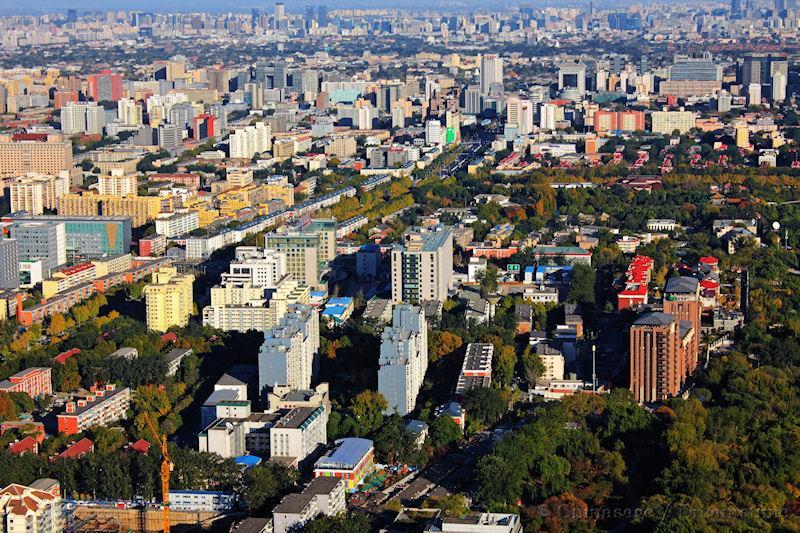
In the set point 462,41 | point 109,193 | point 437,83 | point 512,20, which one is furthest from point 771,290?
point 512,20

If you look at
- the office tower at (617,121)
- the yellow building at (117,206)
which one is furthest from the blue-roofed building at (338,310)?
the office tower at (617,121)

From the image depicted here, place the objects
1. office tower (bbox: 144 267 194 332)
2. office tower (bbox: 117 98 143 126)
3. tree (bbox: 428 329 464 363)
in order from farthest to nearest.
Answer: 1. office tower (bbox: 117 98 143 126)
2. office tower (bbox: 144 267 194 332)
3. tree (bbox: 428 329 464 363)

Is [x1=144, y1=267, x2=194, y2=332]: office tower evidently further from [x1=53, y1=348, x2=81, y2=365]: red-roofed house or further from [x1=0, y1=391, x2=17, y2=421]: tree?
[x1=0, y1=391, x2=17, y2=421]: tree

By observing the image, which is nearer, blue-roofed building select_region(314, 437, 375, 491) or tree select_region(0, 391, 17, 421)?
blue-roofed building select_region(314, 437, 375, 491)

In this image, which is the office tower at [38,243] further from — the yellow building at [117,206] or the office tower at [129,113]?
the office tower at [129,113]

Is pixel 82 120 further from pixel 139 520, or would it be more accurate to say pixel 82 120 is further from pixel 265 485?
pixel 265 485

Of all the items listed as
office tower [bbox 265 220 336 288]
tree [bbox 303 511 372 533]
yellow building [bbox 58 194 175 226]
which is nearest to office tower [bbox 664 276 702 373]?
office tower [bbox 265 220 336 288]
